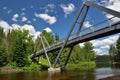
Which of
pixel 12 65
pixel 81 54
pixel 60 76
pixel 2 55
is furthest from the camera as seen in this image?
pixel 81 54

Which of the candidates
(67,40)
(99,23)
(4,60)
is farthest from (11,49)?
(99,23)

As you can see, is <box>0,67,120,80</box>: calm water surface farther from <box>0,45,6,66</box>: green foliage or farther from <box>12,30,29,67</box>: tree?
<box>0,45,6,66</box>: green foliage

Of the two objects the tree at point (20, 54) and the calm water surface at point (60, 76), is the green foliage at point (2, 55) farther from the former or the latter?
the calm water surface at point (60, 76)

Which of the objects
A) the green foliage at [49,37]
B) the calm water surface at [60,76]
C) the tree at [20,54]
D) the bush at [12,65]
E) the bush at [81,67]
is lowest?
the calm water surface at [60,76]

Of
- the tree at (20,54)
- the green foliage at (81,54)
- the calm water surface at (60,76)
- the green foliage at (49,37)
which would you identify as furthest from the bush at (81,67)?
the calm water surface at (60,76)

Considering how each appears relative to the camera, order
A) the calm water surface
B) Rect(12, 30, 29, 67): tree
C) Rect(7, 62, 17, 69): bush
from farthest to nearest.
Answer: Rect(12, 30, 29, 67): tree
Rect(7, 62, 17, 69): bush
the calm water surface

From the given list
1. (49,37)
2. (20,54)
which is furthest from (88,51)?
(20,54)

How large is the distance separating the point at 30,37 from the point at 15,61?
14149 mm

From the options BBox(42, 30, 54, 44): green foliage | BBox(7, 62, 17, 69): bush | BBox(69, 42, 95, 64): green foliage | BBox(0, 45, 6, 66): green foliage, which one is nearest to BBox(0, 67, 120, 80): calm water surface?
BBox(7, 62, 17, 69): bush

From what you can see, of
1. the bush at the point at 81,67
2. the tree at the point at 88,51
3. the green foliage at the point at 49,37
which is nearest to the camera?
the bush at the point at 81,67

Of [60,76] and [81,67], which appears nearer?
[60,76]

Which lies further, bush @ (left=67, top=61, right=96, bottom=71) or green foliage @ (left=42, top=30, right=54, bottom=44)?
green foliage @ (left=42, top=30, right=54, bottom=44)

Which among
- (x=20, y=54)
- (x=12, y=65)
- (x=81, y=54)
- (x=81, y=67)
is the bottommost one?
(x=81, y=67)

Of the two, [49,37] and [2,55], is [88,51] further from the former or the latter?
[2,55]
